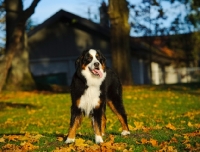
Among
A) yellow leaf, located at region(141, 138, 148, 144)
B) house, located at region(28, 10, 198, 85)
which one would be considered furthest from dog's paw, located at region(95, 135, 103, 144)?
house, located at region(28, 10, 198, 85)

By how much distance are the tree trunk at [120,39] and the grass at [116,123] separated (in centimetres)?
301

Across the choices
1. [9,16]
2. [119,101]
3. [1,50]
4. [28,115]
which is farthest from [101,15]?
[119,101]

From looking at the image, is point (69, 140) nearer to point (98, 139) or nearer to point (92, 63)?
point (98, 139)

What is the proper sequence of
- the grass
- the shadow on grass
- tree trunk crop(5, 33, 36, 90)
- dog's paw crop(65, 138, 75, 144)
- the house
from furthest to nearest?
the house
tree trunk crop(5, 33, 36, 90)
the shadow on grass
dog's paw crop(65, 138, 75, 144)
the grass

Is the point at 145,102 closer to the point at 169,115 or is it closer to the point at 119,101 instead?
the point at 169,115

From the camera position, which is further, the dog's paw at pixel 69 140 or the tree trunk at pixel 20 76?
the tree trunk at pixel 20 76

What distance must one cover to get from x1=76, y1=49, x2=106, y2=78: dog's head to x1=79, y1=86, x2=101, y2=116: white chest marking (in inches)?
9.9

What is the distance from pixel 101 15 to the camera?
51.5 metres

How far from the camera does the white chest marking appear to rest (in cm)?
824

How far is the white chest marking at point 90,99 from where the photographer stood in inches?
324

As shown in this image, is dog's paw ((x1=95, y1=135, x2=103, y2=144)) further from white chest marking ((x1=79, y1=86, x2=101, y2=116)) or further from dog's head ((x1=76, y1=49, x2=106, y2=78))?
dog's head ((x1=76, y1=49, x2=106, y2=78))

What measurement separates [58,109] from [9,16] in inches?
432

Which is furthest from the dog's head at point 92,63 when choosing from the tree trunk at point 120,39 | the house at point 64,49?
the house at point 64,49

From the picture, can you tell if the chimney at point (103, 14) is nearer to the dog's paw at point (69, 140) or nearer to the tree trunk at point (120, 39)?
the tree trunk at point (120, 39)
